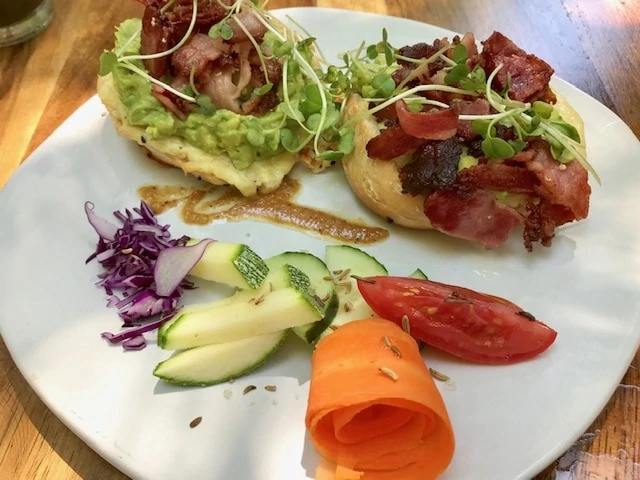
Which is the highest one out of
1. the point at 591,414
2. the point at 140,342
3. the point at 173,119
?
the point at 173,119

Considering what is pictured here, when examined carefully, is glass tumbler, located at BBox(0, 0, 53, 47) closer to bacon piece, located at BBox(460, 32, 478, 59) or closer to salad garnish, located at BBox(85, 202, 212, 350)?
salad garnish, located at BBox(85, 202, 212, 350)

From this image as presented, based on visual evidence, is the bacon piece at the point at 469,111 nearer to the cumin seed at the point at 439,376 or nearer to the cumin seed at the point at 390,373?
the cumin seed at the point at 439,376

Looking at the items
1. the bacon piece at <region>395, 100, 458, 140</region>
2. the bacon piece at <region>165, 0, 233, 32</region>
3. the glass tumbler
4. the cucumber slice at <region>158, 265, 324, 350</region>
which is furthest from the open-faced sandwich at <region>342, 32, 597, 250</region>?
the glass tumbler

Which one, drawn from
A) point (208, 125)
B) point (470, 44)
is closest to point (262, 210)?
point (208, 125)

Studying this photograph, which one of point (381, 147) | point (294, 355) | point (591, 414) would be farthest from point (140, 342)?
point (591, 414)

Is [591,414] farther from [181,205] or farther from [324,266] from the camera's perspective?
[181,205]

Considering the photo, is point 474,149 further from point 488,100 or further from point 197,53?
point 197,53
